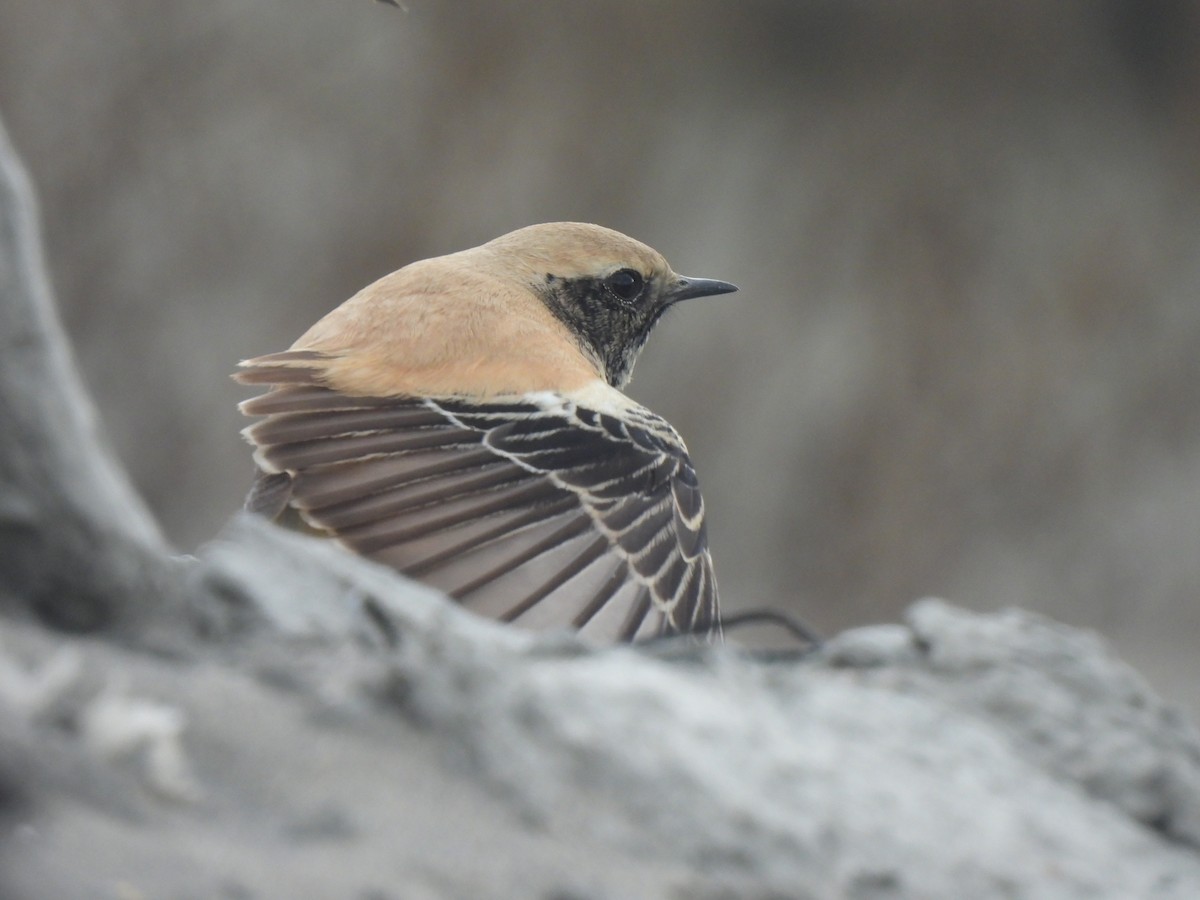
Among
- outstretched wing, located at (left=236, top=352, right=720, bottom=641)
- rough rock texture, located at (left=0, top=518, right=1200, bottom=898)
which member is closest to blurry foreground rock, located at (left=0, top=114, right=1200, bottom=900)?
rough rock texture, located at (left=0, top=518, right=1200, bottom=898)

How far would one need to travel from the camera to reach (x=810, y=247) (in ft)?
28.6

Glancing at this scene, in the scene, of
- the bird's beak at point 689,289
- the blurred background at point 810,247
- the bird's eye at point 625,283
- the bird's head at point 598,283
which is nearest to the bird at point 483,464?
the bird's head at point 598,283

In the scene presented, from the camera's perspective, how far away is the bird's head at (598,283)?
4.10 m

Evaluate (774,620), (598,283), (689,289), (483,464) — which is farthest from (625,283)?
(774,620)

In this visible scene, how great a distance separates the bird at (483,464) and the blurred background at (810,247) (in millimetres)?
4750

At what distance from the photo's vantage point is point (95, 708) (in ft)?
4.45

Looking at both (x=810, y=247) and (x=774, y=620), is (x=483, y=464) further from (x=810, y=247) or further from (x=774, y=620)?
(x=810, y=247)

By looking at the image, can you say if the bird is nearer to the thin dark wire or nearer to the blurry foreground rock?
the thin dark wire

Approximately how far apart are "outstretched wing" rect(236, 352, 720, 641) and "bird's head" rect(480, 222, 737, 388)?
81cm

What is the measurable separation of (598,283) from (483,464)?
126cm

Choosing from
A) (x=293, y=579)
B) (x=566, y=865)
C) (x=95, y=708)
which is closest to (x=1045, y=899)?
(x=566, y=865)

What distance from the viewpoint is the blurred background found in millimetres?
8266

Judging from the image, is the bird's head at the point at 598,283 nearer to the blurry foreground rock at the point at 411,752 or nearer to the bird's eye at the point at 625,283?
the bird's eye at the point at 625,283

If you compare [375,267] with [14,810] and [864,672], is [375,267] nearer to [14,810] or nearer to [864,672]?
[864,672]
